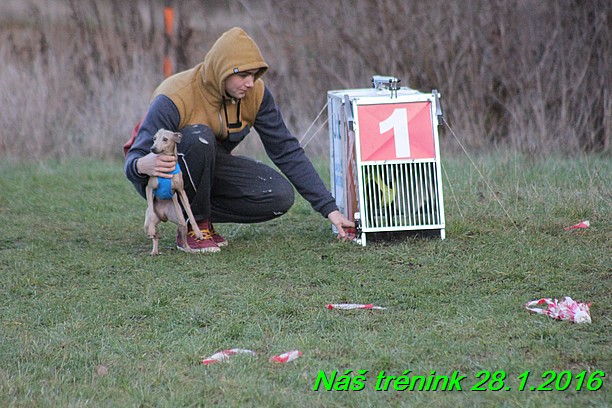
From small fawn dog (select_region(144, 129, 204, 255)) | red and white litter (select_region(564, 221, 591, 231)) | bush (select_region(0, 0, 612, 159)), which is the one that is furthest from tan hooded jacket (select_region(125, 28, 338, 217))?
bush (select_region(0, 0, 612, 159))

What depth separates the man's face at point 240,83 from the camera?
4.98 meters

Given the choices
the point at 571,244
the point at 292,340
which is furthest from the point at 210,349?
the point at 571,244

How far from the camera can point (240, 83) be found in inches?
196

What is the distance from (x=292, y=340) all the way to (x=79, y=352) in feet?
2.73

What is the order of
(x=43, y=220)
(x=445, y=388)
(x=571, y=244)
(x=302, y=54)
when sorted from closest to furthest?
1. (x=445, y=388)
2. (x=571, y=244)
3. (x=43, y=220)
4. (x=302, y=54)

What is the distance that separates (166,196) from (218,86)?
2.29 ft

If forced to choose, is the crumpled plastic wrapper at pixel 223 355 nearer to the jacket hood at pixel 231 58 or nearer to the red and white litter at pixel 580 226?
the jacket hood at pixel 231 58

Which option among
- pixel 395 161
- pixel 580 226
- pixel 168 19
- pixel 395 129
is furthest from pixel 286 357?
pixel 168 19

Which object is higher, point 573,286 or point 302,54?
point 302,54

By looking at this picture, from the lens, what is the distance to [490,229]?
5559 millimetres

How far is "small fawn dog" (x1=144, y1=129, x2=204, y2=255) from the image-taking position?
Result: 4.74 m

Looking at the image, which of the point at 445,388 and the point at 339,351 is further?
the point at 339,351

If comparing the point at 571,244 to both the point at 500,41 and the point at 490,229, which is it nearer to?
the point at 490,229

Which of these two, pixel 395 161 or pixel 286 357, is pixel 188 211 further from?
pixel 286 357
